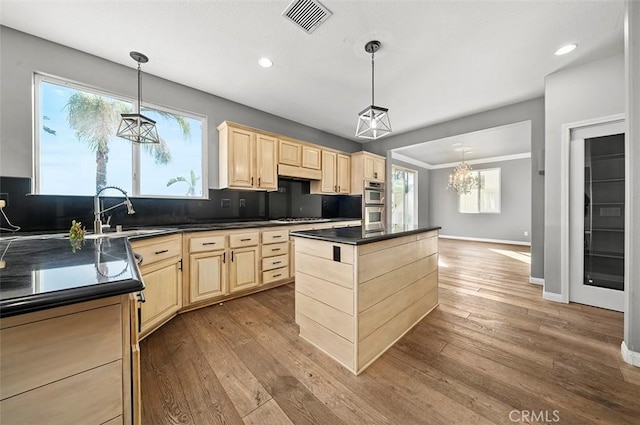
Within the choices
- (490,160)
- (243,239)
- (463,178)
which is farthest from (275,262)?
(490,160)

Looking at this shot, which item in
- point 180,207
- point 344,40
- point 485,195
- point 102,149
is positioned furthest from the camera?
point 485,195

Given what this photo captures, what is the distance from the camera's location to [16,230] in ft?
6.71

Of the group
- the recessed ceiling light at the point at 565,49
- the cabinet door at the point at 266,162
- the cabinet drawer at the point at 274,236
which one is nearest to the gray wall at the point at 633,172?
the recessed ceiling light at the point at 565,49

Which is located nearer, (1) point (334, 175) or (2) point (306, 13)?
(2) point (306, 13)

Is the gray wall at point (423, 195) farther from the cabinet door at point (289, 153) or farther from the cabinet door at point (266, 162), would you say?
the cabinet door at point (266, 162)

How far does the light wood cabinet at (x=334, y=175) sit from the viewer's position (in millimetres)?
4387

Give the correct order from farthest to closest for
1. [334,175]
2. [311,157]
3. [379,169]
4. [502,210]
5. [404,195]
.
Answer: [404,195], [502,210], [379,169], [334,175], [311,157]

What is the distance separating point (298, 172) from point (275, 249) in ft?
4.54

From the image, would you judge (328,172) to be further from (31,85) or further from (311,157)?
(31,85)

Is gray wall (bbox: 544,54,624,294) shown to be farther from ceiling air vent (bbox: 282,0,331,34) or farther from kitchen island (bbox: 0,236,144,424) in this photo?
kitchen island (bbox: 0,236,144,424)

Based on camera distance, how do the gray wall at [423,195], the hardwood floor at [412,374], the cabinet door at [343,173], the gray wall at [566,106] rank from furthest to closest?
the gray wall at [423,195]
the cabinet door at [343,173]
the gray wall at [566,106]
the hardwood floor at [412,374]

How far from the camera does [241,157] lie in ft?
10.8

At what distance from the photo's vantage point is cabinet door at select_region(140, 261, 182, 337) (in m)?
2.03

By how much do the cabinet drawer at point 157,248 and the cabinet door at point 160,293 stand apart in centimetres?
7
